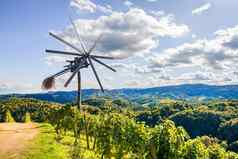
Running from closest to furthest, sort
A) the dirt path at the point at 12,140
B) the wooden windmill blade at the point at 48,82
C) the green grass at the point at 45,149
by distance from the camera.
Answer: the wooden windmill blade at the point at 48,82 → the green grass at the point at 45,149 → the dirt path at the point at 12,140

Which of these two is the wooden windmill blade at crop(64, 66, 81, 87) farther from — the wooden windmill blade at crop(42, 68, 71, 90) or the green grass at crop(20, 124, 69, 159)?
the green grass at crop(20, 124, 69, 159)

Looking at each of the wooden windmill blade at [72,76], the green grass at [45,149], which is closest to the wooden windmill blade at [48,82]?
the wooden windmill blade at [72,76]

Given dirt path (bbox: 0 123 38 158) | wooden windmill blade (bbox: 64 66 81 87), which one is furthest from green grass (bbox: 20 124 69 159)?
wooden windmill blade (bbox: 64 66 81 87)

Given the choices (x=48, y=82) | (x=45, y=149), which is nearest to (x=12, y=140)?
(x=45, y=149)

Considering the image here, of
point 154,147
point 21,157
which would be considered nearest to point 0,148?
point 21,157

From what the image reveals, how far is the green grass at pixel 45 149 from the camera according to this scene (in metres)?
92.8

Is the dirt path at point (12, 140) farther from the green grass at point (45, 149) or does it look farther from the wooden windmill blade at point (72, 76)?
the wooden windmill blade at point (72, 76)

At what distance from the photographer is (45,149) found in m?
99.4

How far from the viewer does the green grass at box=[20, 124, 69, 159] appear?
92.8 m

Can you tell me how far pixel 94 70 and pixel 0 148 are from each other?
107 feet

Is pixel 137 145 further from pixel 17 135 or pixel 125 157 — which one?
pixel 17 135

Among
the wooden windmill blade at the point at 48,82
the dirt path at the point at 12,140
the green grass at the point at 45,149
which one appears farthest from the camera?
the dirt path at the point at 12,140

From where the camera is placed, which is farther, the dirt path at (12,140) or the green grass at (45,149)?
the dirt path at (12,140)

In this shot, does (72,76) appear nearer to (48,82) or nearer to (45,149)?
(48,82)
